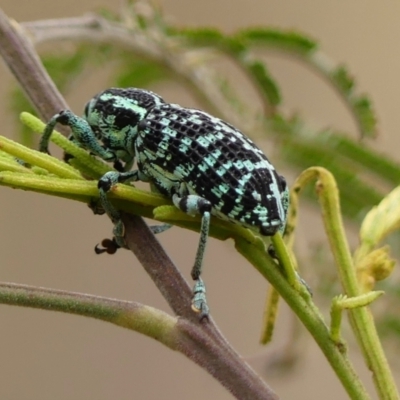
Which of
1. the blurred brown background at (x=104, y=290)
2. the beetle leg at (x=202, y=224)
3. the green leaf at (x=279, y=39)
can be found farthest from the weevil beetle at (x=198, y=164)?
the blurred brown background at (x=104, y=290)

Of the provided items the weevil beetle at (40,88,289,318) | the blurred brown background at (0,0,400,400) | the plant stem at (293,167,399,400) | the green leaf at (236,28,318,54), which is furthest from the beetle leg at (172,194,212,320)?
the blurred brown background at (0,0,400,400)

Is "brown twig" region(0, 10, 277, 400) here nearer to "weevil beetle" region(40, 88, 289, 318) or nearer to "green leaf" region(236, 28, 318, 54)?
"weevil beetle" region(40, 88, 289, 318)

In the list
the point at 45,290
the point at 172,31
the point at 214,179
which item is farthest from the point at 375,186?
the point at 45,290

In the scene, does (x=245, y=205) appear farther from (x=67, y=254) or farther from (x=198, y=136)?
(x=67, y=254)

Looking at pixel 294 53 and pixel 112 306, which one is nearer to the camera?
pixel 112 306

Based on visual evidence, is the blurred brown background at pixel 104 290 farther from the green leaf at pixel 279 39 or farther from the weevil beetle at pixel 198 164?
the weevil beetle at pixel 198 164
